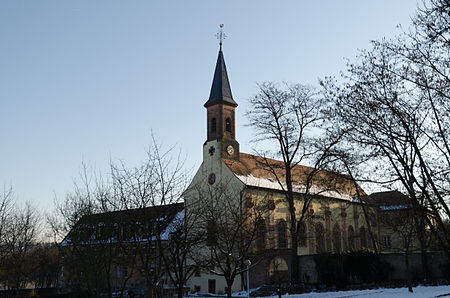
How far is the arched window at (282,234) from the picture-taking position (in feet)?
146

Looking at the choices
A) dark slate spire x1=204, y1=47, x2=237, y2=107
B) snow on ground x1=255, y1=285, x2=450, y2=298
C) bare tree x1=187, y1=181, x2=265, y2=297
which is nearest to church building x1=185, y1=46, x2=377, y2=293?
dark slate spire x1=204, y1=47, x2=237, y2=107

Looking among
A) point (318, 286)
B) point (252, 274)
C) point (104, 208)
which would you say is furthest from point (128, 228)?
point (252, 274)

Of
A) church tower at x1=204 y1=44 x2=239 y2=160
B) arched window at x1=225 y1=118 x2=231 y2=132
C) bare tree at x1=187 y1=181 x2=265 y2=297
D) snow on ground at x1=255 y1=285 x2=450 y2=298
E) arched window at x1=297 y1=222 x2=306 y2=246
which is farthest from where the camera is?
arched window at x1=225 y1=118 x2=231 y2=132

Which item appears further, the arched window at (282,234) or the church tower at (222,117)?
the church tower at (222,117)

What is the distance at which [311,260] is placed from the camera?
116ft

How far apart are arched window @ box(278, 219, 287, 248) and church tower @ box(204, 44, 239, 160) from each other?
8.24 metres

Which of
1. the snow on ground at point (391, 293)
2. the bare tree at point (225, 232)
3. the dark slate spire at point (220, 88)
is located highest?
the dark slate spire at point (220, 88)

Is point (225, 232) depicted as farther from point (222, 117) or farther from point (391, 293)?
point (222, 117)

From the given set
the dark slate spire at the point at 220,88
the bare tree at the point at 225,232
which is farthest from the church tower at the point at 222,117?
the bare tree at the point at 225,232

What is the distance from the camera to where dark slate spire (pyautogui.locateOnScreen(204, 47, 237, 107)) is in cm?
4546

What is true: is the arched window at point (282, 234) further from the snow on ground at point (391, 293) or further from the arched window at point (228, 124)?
the snow on ground at point (391, 293)

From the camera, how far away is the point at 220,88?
4609 centimetres

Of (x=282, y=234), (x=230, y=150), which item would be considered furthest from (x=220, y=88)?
(x=282, y=234)

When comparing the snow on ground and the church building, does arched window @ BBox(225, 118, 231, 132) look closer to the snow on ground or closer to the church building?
the church building
